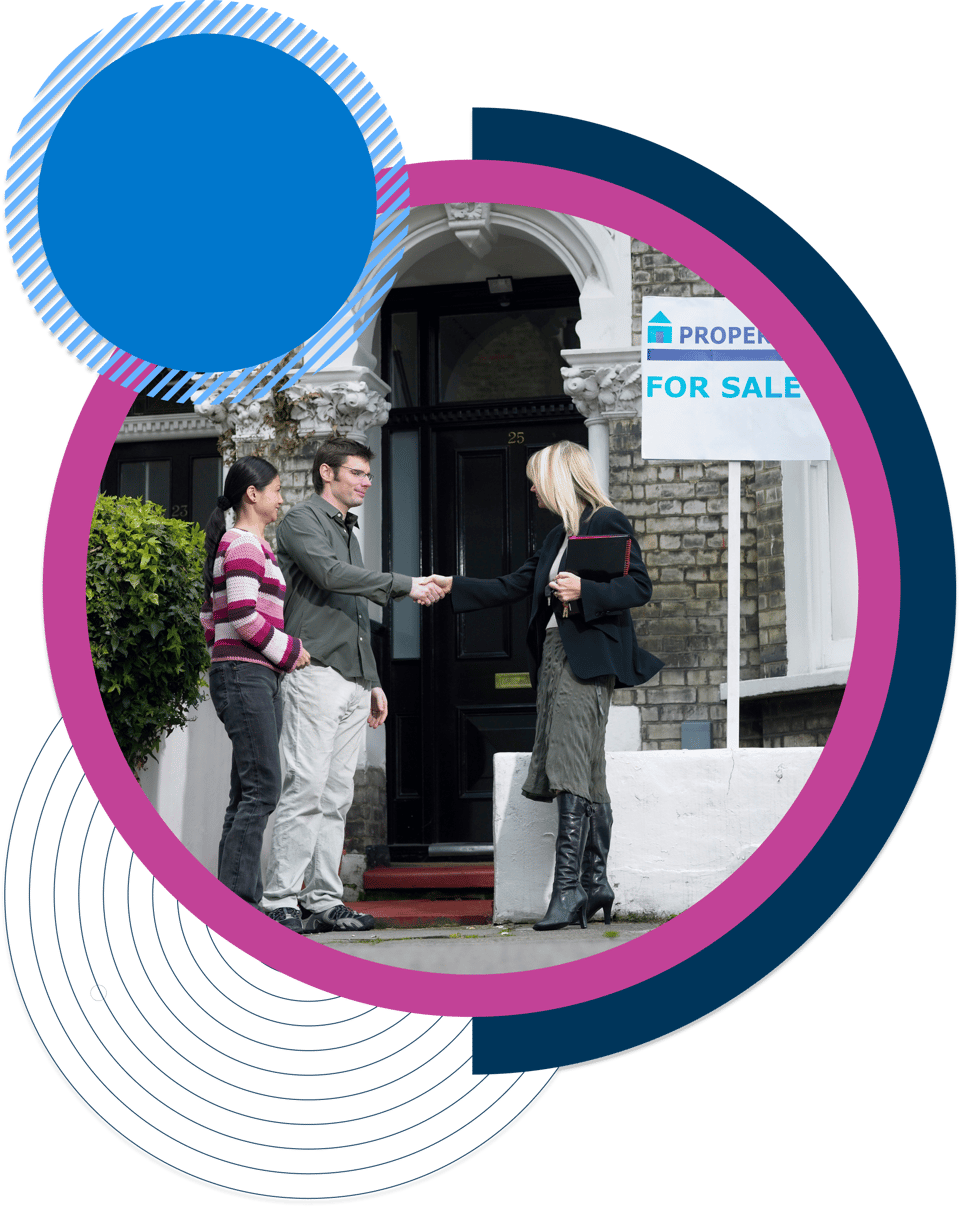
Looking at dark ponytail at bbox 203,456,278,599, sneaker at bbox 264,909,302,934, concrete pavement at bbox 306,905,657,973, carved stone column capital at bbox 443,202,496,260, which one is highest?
carved stone column capital at bbox 443,202,496,260

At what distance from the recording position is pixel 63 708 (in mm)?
4887

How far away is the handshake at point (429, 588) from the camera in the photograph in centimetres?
584

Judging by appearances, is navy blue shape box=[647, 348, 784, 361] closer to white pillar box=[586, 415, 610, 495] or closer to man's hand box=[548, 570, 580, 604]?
man's hand box=[548, 570, 580, 604]

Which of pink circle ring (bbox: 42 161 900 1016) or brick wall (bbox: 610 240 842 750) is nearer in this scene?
pink circle ring (bbox: 42 161 900 1016)

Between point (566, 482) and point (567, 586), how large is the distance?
48 cm

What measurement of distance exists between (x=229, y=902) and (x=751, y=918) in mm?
1775

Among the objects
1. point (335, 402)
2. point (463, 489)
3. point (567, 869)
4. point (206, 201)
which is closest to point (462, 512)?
point (463, 489)

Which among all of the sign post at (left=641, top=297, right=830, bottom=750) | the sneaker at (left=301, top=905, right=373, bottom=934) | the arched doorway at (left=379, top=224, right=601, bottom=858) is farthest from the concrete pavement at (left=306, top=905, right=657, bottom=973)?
the arched doorway at (left=379, top=224, right=601, bottom=858)

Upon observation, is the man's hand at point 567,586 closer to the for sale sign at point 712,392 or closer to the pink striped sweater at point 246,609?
the for sale sign at point 712,392

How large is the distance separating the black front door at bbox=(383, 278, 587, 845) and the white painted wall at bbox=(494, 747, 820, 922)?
190 centimetres

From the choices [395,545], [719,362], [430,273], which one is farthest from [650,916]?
[430,273]

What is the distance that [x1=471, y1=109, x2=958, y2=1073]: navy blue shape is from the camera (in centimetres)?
447

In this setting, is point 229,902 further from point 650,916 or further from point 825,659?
point 825,659

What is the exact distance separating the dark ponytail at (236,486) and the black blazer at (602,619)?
3.30 feet
